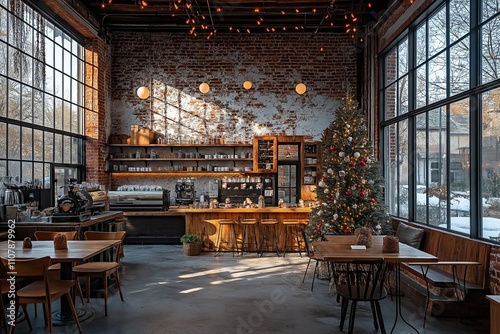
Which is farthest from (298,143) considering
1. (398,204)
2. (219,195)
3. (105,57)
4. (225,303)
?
(225,303)

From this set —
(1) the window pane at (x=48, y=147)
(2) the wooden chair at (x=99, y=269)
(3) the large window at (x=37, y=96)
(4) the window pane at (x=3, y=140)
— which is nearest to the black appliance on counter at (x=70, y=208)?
(2) the wooden chair at (x=99, y=269)

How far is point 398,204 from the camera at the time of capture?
26.8 feet

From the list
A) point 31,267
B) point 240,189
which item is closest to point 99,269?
point 31,267

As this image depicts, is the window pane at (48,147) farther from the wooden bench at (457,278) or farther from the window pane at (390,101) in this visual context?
the window pane at (390,101)

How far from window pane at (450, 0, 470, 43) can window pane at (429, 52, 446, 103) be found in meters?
0.38

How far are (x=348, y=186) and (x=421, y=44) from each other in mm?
2903

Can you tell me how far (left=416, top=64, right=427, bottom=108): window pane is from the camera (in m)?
7.04

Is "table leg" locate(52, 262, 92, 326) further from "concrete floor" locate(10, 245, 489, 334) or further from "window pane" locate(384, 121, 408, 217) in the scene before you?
Result: "window pane" locate(384, 121, 408, 217)

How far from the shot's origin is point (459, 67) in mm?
5871

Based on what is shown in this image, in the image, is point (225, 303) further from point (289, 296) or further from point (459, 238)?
point (459, 238)

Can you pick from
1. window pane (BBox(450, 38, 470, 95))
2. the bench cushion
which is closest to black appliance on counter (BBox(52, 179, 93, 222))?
the bench cushion

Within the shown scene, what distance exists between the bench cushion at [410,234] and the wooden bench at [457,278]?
75 centimetres

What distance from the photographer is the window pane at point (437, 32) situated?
21.3ft

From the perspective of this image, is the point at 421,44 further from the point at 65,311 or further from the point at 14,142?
the point at 14,142
